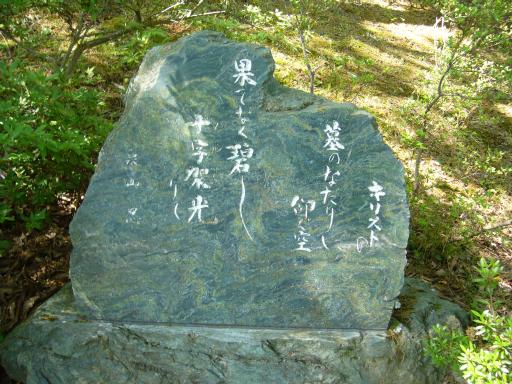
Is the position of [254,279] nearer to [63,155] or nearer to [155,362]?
[155,362]

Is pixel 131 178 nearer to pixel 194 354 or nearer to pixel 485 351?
pixel 194 354

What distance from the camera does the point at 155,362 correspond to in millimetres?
2854

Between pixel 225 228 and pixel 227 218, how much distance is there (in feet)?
0.21

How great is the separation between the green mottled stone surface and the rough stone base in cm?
10

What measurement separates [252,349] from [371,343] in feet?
2.42

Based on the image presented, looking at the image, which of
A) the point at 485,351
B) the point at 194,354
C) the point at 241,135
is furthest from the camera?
the point at 241,135

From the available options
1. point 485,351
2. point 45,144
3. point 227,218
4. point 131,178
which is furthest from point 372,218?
point 45,144

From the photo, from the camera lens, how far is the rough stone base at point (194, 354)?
9.27ft

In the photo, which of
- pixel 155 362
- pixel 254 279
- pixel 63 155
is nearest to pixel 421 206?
pixel 254 279

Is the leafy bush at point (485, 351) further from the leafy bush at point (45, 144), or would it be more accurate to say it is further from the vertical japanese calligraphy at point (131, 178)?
the leafy bush at point (45, 144)

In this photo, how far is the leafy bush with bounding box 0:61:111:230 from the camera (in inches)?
124

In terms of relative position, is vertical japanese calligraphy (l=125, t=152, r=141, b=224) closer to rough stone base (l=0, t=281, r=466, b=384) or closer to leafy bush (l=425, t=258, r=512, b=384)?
rough stone base (l=0, t=281, r=466, b=384)

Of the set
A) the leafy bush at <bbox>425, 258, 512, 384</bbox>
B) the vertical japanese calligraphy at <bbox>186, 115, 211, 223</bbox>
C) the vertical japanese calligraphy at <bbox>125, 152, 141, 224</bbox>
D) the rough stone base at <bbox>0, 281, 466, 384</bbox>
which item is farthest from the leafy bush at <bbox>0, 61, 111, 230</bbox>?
the leafy bush at <bbox>425, 258, 512, 384</bbox>

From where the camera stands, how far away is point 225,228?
2912 mm
